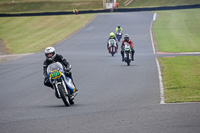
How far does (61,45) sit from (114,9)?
128 ft

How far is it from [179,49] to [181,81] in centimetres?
1878

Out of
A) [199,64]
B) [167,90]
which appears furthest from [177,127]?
[199,64]

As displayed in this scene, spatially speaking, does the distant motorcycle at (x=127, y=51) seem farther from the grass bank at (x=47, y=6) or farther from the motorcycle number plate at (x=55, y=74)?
the grass bank at (x=47, y=6)

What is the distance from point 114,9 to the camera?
3081 inches

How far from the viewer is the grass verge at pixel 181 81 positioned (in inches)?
450

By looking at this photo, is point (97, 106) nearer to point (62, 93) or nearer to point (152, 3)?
point (62, 93)

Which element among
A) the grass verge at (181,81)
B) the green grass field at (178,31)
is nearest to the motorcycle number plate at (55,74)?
the grass verge at (181,81)

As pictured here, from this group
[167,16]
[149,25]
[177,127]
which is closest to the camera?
[177,127]

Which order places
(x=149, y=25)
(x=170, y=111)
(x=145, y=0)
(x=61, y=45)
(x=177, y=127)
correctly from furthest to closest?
(x=145, y=0)
(x=149, y=25)
(x=61, y=45)
(x=170, y=111)
(x=177, y=127)

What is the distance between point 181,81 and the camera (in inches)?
613

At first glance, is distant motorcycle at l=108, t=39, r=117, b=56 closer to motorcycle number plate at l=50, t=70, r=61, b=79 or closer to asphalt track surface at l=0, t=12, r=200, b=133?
asphalt track surface at l=0, t=12, r=200, b=133

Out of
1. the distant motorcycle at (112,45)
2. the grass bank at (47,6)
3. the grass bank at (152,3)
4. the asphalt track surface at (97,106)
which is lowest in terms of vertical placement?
the grass bank at (47,6)

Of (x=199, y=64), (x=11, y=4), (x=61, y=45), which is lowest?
(x=11, y=4)

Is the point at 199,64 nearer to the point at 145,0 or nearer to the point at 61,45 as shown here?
the point at 61,45
